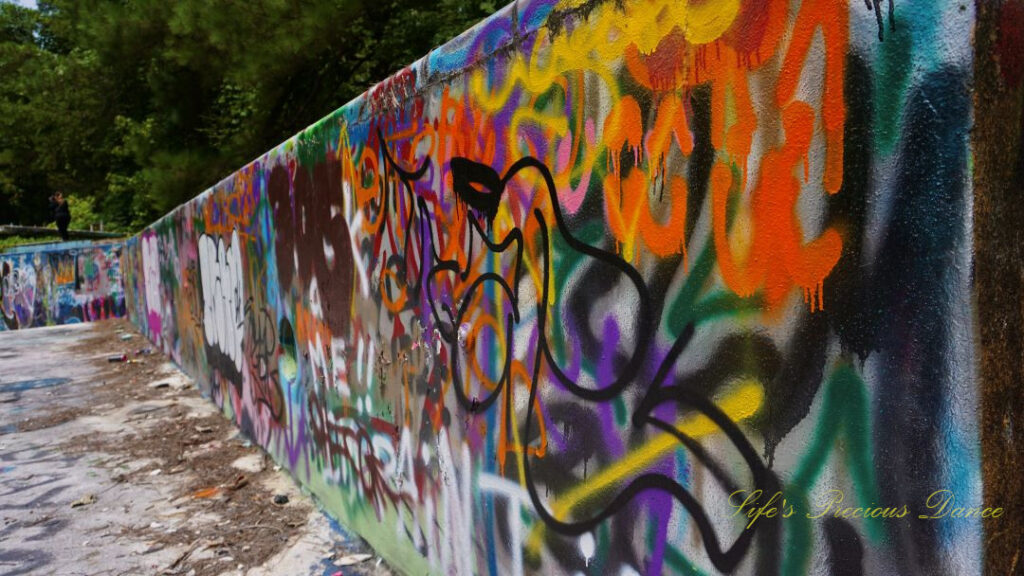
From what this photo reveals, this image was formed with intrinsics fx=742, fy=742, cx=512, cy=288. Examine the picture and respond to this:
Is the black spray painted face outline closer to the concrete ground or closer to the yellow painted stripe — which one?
the yellow painted stripe

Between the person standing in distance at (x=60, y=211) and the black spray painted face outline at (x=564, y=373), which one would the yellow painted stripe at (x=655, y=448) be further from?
the person standing in distance at (x=60, y=211)

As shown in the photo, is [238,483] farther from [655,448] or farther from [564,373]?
[655,448]

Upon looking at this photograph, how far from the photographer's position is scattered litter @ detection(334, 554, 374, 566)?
3.67m

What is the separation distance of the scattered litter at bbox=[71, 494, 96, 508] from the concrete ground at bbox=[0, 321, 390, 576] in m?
0.01

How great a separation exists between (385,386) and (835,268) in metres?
2.39

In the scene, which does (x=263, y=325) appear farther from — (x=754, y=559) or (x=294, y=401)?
(x=754, y=559)

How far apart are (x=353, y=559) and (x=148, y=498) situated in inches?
84.9

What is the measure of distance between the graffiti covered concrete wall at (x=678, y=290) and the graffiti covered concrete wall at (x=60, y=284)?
20.6 metres

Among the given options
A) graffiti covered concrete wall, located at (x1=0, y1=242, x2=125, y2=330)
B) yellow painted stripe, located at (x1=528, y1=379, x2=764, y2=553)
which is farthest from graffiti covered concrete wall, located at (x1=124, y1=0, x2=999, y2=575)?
graffiti covered concrete wall, located at (x1=0, y1=242, x2=125, y2=330)

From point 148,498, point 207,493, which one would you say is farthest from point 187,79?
point 207,493

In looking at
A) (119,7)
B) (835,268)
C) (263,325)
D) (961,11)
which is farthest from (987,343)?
(119,7)

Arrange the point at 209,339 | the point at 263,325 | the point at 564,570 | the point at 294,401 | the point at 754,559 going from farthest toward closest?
the point at 209,339 → the point at 263,325 → the point at 294,401 → the point at 564,570 → the point at 754,559

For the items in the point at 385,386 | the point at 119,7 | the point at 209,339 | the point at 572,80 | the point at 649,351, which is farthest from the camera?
the point at 119,7

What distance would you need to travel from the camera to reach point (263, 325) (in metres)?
5.43
